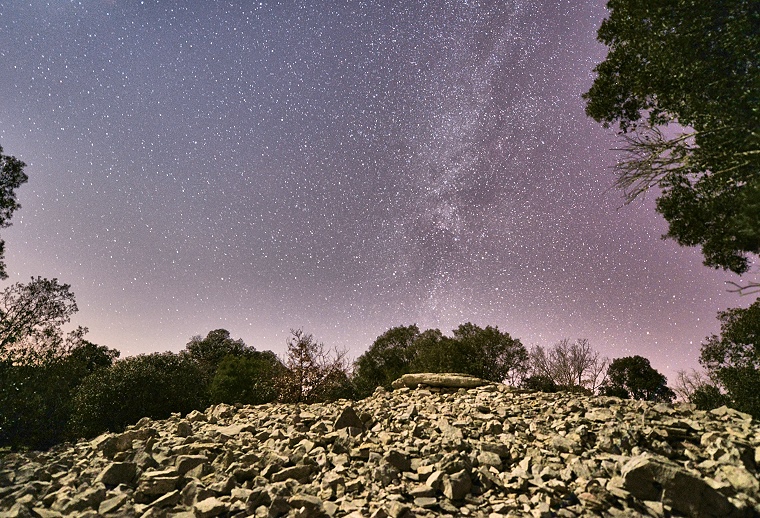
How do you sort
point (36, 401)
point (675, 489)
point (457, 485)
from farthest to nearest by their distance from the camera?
1. point (36, 401)
2. point (457, 485)
3. point (675, 489)

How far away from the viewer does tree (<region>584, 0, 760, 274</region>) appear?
10.2 m

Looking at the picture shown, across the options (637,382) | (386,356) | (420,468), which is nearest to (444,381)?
(420,468)

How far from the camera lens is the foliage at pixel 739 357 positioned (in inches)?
656

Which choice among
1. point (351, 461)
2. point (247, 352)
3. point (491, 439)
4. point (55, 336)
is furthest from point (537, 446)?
point (247, 352)

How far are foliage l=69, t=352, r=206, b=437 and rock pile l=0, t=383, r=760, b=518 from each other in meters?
5.08

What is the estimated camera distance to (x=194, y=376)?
61.1 feet

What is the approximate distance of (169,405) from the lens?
1688cm

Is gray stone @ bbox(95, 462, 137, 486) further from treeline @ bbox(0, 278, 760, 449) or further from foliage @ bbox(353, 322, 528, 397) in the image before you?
foliage @ bbox(353, 322, 528, 397)

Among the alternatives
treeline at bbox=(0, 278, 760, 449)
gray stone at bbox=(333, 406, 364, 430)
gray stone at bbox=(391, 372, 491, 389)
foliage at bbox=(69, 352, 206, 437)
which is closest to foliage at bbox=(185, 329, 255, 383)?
treeline at bbox=(0, 278, 760, 449)

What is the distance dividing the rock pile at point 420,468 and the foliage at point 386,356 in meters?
18.7

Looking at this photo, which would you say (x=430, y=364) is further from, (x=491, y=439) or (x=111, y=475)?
(x=111, y=475)

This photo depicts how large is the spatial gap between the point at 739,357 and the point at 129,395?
86.4 feet

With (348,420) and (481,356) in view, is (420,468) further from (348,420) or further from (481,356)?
(481,356)

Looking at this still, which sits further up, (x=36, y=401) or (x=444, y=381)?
(x=444, y=381)
